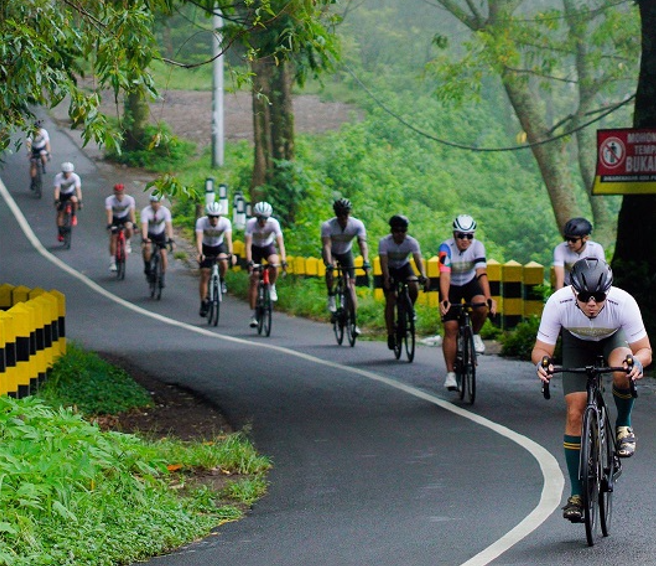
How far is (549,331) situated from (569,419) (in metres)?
0.53

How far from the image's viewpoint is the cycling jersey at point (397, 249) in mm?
17281

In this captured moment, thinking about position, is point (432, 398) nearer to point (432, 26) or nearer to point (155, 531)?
point (155, 531)

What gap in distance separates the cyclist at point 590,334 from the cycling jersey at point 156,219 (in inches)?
710

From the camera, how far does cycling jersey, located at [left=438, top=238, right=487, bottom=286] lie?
14164mm

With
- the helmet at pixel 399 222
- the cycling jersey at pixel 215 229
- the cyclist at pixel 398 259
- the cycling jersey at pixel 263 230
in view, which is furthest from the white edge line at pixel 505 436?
the helmet at pixel 399 222

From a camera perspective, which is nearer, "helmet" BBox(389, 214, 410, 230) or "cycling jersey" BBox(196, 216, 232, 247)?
"helmet" BBox(389, 214, 410, 230)

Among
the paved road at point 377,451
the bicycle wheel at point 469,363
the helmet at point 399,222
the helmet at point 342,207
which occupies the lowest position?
the paved road at point 377,451

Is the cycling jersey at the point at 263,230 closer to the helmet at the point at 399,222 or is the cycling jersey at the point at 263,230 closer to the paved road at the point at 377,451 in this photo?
the paved road at the point at 377,451

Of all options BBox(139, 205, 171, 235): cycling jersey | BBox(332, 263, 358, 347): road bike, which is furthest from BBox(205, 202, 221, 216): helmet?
BBox(139, 205, 171, 235): cycling jersey

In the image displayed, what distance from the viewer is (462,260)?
14.2m

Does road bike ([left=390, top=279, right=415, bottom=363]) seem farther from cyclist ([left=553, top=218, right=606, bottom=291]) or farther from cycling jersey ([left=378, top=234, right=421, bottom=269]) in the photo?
cyclist ([left=553, top=218, right=606, bottom=291])

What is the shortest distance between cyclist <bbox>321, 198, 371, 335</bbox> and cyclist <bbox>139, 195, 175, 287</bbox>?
693cm

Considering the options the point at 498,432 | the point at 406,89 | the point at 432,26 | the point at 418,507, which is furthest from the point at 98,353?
the point at 432,26

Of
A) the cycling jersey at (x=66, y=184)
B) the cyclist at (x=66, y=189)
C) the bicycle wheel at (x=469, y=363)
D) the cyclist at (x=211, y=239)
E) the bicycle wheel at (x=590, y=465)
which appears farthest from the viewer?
the cycling jersey at (x=66, y=184)
